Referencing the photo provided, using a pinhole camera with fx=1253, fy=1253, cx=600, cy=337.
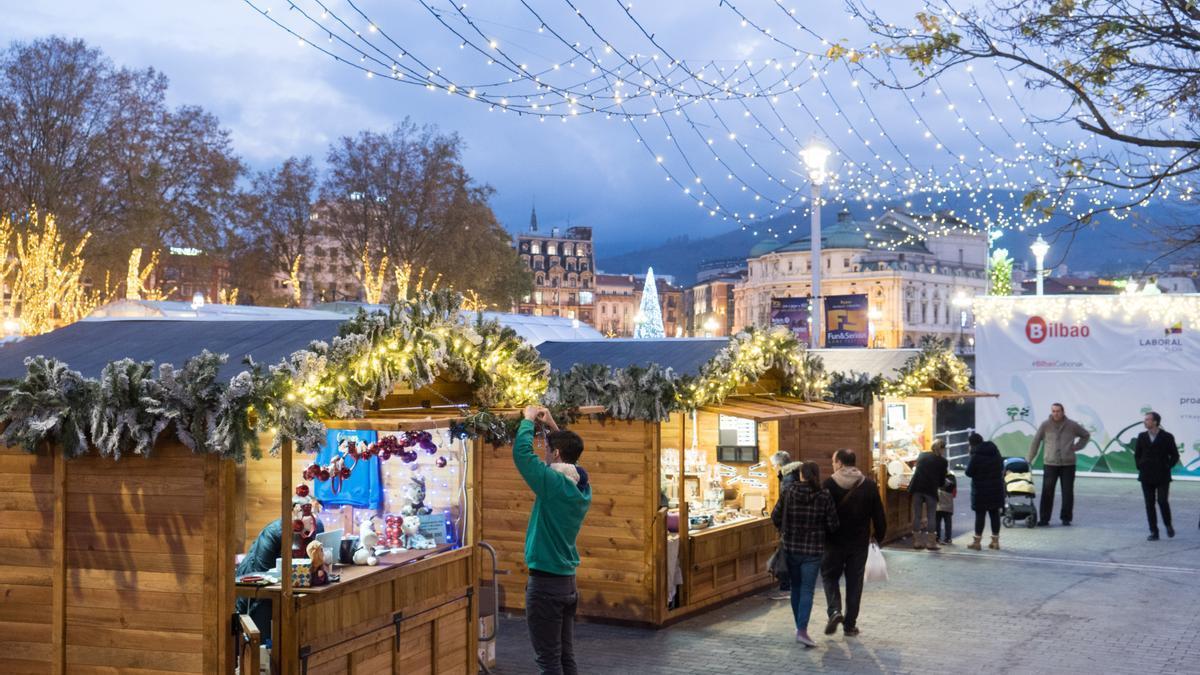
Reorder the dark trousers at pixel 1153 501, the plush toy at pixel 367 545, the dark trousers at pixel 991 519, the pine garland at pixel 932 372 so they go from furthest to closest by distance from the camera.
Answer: the pine garland at pixel 932 372 < the dark trousers at pixel 1153 501 < the dark trousers at pixel 991 519 < the plush toy at pixel 367 545

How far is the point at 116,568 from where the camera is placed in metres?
6.55

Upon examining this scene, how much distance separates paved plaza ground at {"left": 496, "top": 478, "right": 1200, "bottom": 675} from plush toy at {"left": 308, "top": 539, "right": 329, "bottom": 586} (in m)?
2.50

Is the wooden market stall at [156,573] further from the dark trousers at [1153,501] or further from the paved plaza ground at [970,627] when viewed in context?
the dark trousers at [1153,501]

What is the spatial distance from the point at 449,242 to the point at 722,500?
35.1 meters

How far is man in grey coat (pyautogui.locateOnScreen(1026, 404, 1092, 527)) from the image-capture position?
1750 centimetres

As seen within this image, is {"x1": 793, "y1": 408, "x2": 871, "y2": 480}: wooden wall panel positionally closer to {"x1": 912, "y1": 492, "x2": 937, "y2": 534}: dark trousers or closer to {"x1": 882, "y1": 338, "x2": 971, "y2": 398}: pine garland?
{"x1": 912, "y1": 492, "x2": 937, "y2": 534}: dark trousers

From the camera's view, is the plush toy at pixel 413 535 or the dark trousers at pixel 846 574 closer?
the plush toy at pixel 413 535

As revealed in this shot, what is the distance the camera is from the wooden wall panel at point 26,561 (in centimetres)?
668

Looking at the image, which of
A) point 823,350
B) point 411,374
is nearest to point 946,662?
point 411,374

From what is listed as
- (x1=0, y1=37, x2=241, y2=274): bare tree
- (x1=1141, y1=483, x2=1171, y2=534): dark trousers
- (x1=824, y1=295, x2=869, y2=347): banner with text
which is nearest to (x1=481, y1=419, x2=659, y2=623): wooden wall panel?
(x1=1141, y1=483, x2=1171, y2=534): dark trousers

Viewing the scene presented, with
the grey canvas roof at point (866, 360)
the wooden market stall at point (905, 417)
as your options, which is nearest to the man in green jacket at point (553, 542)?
the wooden market stall at point (905, 417)

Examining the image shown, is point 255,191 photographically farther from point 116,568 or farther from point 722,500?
point 116,568

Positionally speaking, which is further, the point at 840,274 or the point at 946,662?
the point at 840,274

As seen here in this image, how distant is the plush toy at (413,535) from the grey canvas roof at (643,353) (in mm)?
3634
